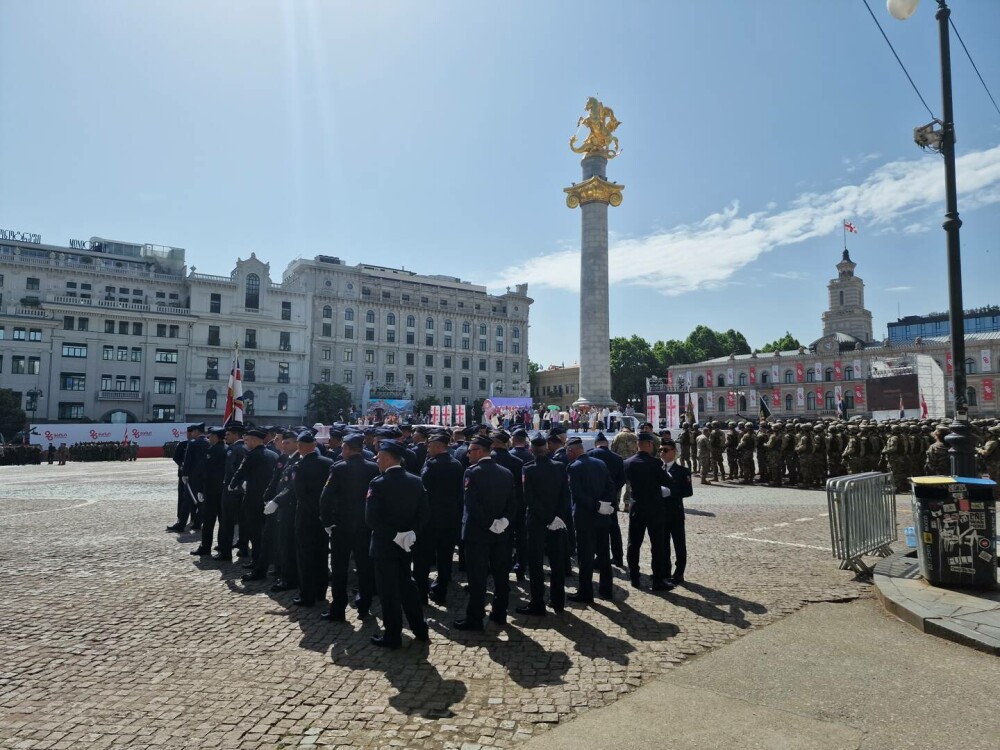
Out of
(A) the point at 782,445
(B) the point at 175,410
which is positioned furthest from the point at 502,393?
(A) the point at 782,445

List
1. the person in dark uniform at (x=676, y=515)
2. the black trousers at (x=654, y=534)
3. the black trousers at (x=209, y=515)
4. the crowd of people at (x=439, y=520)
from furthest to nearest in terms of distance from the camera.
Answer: the black trousers at (x=209, y=515) → the person in dark uniform at (x=676, y=515) → the black trousers at (x=654, y=534) → the crowd of people at (x=439, y=520)

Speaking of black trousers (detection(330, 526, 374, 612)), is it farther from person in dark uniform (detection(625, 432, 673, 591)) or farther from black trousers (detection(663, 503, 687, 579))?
black trousers (detection(663, 503, 687, 579))

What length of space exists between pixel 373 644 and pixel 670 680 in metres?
2.86

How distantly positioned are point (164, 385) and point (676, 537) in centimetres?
6215

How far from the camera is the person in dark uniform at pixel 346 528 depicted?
6.77 metres

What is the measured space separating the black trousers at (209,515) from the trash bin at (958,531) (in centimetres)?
1023

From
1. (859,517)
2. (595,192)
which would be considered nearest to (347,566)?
(859,517)

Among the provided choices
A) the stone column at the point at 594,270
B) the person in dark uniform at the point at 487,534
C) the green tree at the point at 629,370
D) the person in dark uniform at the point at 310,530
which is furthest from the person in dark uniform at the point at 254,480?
the green tree at the point at 629,370

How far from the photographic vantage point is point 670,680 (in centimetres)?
493

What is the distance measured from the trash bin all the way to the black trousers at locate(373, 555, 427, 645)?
5958mm

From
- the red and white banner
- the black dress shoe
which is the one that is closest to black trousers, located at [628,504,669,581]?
the black dress shoe

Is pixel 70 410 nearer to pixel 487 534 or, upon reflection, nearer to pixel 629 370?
pixel 487 534

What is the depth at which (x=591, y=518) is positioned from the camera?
753cm

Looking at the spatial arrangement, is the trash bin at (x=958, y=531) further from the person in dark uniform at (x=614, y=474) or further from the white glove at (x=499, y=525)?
the white glove at (x=499, y=525)
